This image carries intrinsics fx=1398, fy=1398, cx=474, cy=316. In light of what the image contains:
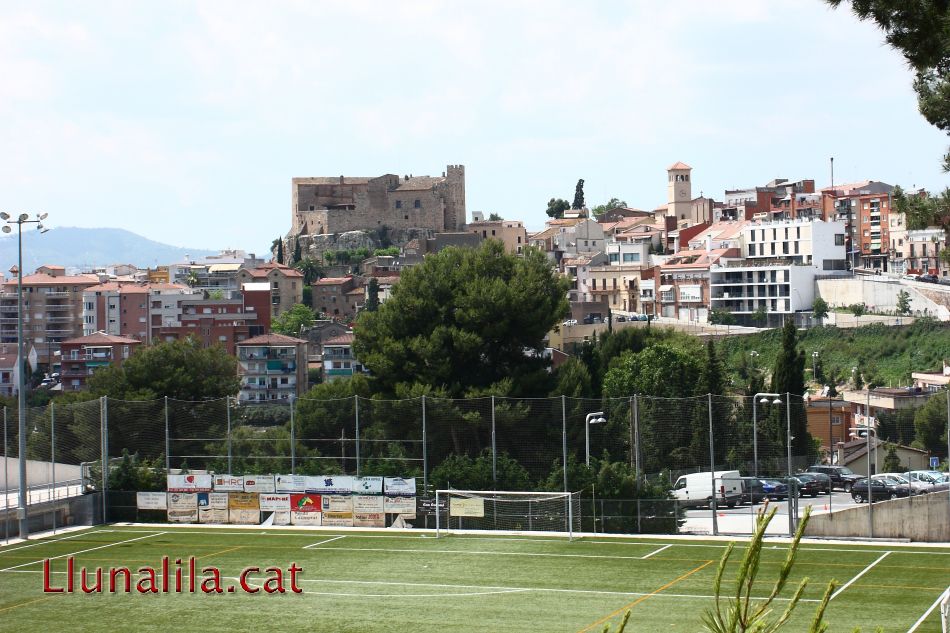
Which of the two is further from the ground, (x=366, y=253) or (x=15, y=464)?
(x=366, y=253)

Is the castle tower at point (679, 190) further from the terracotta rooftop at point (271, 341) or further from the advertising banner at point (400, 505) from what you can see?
the advertising banner at point (400, 505)

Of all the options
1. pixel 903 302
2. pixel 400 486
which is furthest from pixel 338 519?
pixel 903 302

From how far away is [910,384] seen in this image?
251ft

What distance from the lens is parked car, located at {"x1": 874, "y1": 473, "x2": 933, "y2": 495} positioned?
28.8 metres

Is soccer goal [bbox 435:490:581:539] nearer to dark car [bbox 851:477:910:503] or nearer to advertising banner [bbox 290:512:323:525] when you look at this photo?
advertising banner [bbox 290:512:323:525]

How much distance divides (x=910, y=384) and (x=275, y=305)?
8377 cm

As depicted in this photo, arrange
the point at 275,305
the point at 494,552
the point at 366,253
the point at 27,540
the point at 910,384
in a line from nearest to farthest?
the point at 494,552
the point at 27,540
the point at 910,384
the point at 275,305
the point at 366,253

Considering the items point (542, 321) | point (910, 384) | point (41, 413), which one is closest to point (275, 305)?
point (910, 384)

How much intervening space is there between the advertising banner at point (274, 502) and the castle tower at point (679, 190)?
12749 centimetres

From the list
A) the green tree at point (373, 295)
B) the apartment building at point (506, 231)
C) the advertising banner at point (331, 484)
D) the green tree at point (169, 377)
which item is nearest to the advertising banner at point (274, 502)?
the advertising banner at point (331, 484)

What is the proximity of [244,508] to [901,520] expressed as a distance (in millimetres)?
14865

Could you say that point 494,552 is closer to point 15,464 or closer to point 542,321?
point 15,464

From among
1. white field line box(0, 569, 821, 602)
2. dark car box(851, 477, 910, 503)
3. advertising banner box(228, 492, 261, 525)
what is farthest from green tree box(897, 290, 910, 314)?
white field line box(0, 569, 821, 602)

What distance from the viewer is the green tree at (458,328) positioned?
46.2 metres
